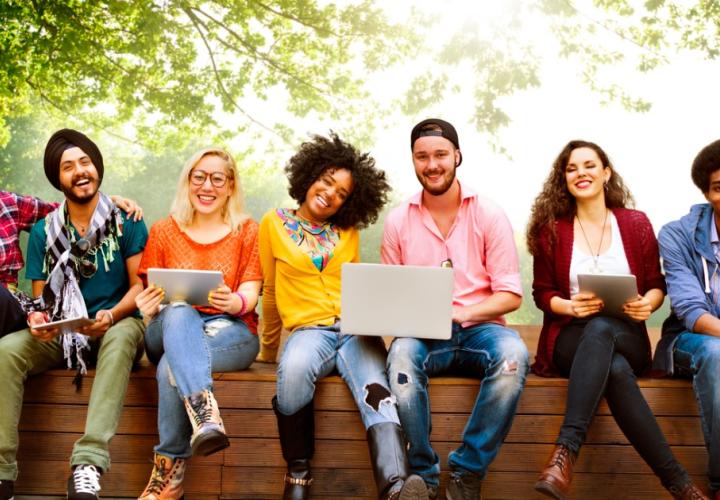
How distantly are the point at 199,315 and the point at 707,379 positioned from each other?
1724 mm

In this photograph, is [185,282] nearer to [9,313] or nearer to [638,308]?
[9,313]

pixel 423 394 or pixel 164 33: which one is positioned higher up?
pixel 164 33

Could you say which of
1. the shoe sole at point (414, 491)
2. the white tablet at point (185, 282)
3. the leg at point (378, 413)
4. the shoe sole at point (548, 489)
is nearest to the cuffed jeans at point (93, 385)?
the white tablet at point (185, 282)

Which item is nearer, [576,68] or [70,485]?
[70,485]

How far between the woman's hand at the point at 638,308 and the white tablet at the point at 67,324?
1.81 meters

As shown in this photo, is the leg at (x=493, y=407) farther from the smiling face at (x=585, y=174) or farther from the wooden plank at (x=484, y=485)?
the smiling face at (x=585, y=174)

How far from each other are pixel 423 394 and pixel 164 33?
198 inches

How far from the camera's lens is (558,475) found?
2.25m

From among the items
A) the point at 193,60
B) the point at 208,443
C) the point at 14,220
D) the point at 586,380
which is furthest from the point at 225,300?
the point at 193,60

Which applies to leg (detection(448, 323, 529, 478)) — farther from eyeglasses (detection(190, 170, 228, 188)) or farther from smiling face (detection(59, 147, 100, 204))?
smiling face (detection(59, 147, 100, 204))

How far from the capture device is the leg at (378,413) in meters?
2.17

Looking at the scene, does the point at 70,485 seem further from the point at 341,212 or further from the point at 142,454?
the point at 341,212

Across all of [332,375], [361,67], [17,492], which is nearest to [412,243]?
[332,375]

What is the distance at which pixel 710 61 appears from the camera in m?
6.37
